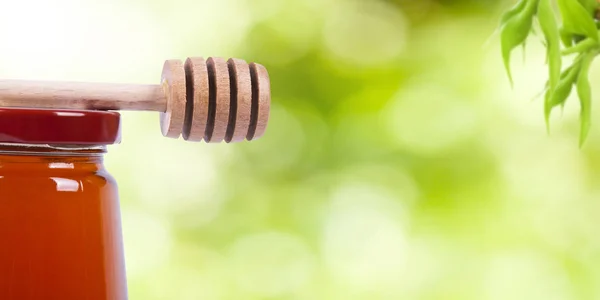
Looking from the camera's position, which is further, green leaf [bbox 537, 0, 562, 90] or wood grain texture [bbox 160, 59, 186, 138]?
green leaf [bbox 537, 0, 562, 90]

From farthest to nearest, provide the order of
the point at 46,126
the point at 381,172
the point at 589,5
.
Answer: the point at 381,172 → the point at 589,5 → the point at 46,126

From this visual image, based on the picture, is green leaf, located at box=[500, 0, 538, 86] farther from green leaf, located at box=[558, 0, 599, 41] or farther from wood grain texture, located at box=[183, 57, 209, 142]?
wood grain texture, located at box=[183, 57, 209, 142]

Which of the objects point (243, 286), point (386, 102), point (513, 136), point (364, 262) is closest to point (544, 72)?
point (513, 136)

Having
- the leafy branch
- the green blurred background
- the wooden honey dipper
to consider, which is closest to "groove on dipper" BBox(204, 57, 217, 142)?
the wooden honey dipper

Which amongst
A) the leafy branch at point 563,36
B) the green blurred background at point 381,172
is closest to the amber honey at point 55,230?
the leafy branch at point 563,36

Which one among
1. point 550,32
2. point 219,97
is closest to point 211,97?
point 219,97

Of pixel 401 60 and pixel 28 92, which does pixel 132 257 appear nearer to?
pixel 401 60

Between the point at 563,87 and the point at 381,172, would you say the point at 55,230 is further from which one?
the point at 381,172
